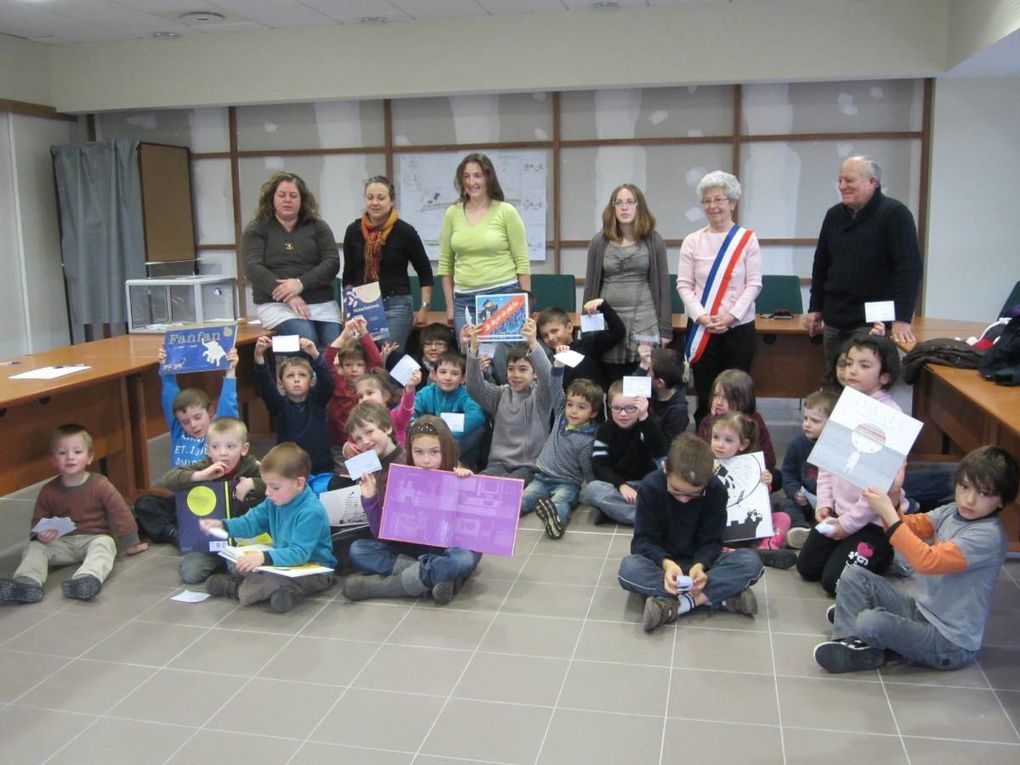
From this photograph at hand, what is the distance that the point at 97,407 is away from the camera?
4.30 metres

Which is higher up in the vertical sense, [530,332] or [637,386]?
[530,332]

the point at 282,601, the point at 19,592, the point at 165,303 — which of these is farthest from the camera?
the point at 165,303

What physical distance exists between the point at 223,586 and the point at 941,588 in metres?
2.40

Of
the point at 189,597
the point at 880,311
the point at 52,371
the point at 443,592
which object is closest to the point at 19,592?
the point at 189,597

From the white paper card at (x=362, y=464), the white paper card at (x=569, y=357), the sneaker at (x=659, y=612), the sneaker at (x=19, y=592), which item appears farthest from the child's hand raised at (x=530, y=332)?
the sneaker at (x=19, y=592)

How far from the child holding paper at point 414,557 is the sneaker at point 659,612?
69 cm

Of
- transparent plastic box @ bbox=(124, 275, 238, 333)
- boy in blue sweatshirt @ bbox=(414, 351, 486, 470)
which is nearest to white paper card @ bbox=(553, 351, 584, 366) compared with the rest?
boy in blue sweatshirt @ bbox=(414, 351, 486, 470)

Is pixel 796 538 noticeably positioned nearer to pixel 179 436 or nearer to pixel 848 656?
pixel 848 656

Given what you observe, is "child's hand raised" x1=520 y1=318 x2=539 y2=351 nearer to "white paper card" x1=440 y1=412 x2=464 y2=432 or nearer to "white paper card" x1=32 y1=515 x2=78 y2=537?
"white paper card" x1=440 y1=412 x2=464 y2=432

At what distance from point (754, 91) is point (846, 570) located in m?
5.15

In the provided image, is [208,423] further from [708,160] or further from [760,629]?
[708,160]

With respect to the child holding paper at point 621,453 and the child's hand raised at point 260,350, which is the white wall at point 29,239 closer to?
the child's hand raised at point 260,350

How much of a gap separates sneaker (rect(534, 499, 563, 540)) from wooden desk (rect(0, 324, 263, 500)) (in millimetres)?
1944

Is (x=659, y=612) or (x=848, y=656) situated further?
(x=659, y=612)
